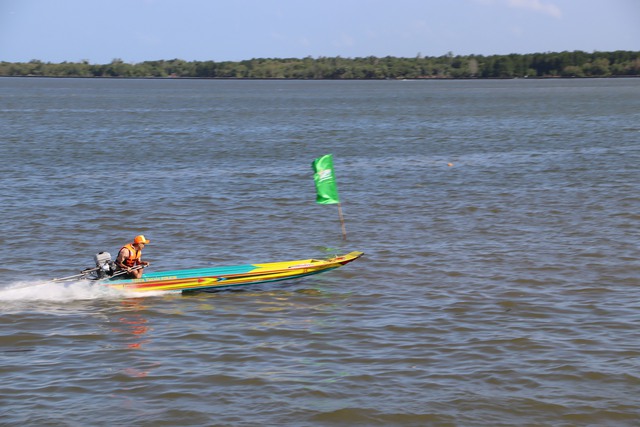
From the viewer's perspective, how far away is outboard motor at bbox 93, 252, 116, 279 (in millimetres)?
18109

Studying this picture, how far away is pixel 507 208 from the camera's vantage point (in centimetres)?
2808

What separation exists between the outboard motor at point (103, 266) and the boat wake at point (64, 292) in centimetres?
25

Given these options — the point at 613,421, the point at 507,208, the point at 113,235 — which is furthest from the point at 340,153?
the point at 613,421

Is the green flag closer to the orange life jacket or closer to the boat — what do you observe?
the boat

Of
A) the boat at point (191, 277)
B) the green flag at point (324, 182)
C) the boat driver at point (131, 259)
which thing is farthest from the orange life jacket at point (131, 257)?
the green flag at point (324, 182)

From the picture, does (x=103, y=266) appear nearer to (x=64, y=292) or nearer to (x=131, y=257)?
(x=131, y=257)

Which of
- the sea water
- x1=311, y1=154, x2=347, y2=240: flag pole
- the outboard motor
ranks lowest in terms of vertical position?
the sea water

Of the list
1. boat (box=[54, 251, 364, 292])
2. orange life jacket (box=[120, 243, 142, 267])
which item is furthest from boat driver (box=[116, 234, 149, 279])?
boat (box=[54, 251, 364, 292])

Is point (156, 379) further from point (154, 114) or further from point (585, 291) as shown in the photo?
point (154, 114)

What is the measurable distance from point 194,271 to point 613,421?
30.7 ft

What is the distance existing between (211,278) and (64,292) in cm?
295

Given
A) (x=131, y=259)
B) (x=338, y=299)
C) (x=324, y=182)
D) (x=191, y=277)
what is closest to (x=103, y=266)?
(x=131, y=259)

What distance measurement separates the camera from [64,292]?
59.1ft

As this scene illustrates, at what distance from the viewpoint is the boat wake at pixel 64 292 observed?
1795cm
